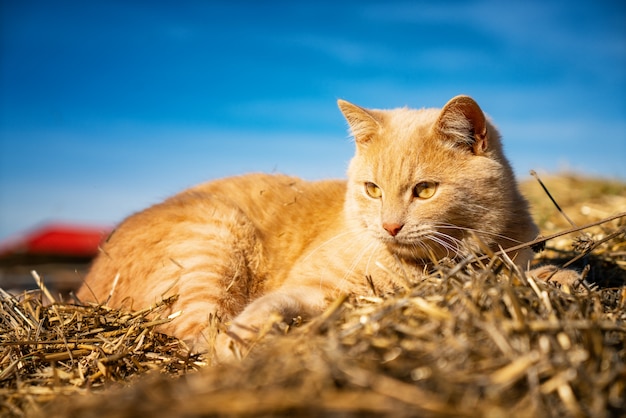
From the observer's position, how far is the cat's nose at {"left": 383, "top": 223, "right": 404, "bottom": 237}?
2.71 metres

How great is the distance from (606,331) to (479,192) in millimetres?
1253

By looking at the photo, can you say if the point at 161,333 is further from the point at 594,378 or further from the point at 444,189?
the point at 594,378

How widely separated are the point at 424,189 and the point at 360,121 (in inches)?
27.0

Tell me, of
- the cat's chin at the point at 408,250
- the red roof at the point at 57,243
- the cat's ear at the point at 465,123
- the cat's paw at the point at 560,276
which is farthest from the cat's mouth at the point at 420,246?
the red roof at the point at 57,243

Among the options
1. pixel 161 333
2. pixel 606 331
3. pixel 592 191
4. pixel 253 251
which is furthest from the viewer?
pixel 592 191

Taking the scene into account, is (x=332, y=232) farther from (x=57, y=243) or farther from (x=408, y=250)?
(x=57, y=243)

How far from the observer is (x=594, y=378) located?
147 centimetres

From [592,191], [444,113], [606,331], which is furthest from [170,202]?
[592,191]

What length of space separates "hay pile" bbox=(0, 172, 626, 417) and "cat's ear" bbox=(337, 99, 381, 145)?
50.8 inches

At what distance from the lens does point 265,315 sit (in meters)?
2.36

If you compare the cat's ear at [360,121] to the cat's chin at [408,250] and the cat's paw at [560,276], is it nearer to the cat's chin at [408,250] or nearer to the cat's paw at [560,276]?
the cat's chin at [408,250]

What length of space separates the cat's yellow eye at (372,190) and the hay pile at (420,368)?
3.09 ft

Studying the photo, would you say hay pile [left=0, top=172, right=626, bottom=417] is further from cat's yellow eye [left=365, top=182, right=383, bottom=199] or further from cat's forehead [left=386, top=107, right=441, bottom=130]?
cat's forehead [left=386, top=107, right=441, bottom=130]

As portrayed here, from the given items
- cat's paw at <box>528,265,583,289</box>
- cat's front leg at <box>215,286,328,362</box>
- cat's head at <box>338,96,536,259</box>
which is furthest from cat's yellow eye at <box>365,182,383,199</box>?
→ cat's paw at <box>528,265,583,289</box>
